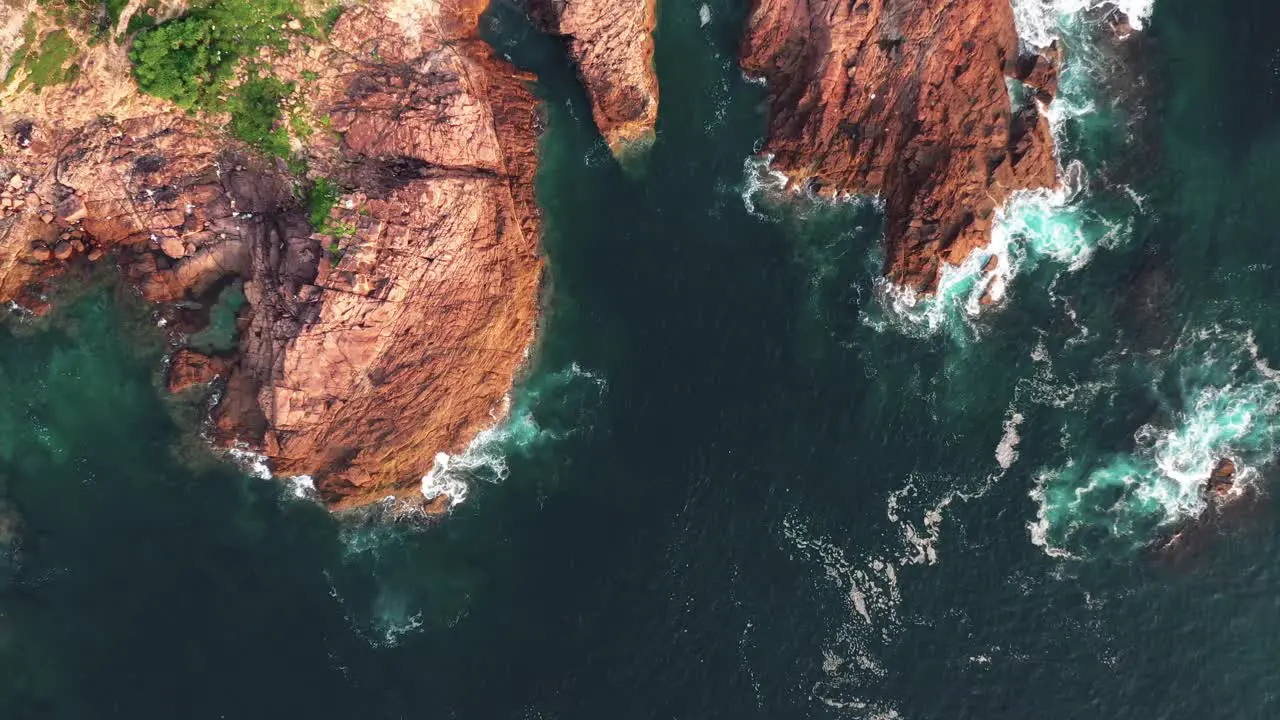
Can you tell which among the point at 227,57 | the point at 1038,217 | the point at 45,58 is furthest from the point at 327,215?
the point at 1038,217

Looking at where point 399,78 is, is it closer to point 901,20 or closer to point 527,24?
point 527,24

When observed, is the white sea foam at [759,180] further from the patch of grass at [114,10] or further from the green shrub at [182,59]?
the patch of grass at [114,10]

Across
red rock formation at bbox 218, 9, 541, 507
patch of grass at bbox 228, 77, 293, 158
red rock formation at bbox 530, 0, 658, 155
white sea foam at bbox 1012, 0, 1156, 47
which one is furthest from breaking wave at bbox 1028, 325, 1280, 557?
patch of grass at bbox 228, 77, 293, 158

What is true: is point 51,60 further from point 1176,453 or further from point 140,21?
point 1176,453

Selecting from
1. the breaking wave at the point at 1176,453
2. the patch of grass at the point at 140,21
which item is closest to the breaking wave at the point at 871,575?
the breaking wave at the point at 1176,453

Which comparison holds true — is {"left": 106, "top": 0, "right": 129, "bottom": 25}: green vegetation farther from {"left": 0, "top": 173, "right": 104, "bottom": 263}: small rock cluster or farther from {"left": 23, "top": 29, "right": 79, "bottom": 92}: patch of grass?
{"left": 0, "top": 173, "right": 104, "bottom": 263}: small rock cluster

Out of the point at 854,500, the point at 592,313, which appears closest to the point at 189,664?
the point at 592,313
